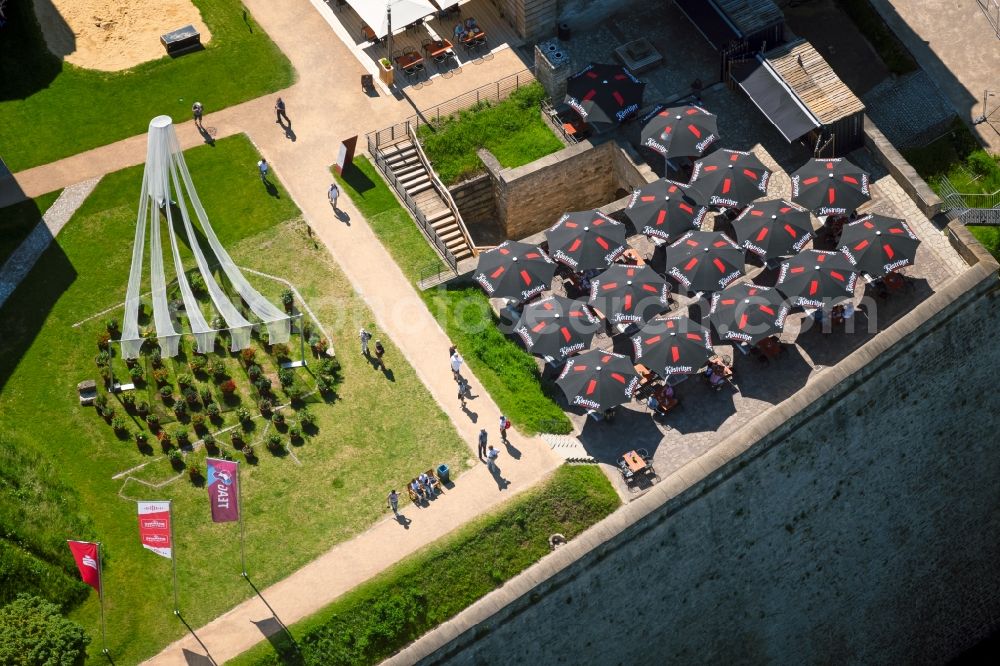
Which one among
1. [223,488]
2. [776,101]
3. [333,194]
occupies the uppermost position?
[333,194]

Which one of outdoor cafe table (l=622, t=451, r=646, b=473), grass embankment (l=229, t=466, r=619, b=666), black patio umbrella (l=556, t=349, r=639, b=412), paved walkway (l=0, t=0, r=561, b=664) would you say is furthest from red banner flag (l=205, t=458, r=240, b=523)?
outdoor cafe table (l=622, t=451, r=646, b=473)

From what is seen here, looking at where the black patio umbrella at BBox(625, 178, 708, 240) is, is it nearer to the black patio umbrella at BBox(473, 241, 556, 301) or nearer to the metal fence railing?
the black patio umbrella at BBox(473, 241, 556, 301)

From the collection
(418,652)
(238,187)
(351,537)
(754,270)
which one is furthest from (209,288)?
(754,270)

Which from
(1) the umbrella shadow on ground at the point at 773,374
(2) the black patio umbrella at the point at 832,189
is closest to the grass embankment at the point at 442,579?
(1) the umbrella shadow on ground at the point at 773,374

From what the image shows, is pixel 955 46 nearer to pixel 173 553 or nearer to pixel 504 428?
pixel 504 428

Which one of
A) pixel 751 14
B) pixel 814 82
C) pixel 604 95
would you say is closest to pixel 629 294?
pixel 604 95
